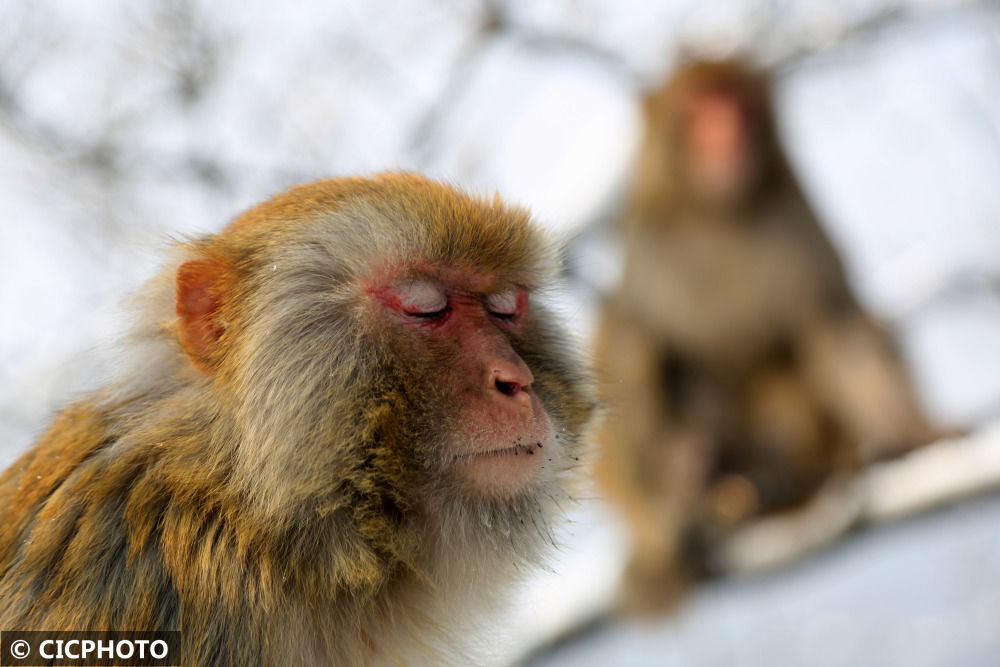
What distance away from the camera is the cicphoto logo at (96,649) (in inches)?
80.5

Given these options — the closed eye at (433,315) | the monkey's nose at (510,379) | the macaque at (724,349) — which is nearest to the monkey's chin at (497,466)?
the monkey's nose at (510,379)

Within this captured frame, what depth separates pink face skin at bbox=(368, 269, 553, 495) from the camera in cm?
224

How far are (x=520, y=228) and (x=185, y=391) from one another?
930mm

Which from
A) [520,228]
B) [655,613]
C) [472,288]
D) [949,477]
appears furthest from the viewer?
[655,613]

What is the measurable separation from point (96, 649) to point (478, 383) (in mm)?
961

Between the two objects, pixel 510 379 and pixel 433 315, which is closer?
pixel 510 379

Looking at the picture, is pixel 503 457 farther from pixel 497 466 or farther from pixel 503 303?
pixel 503 303

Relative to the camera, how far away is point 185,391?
2316 millimetres

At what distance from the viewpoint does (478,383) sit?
2.27 meters

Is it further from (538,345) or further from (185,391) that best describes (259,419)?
(538,345)

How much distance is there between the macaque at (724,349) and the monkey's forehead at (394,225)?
13.7ft

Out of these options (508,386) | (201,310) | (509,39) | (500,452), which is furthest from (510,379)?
(509,39)

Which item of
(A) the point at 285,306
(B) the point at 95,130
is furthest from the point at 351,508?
(B) the point at 95,130

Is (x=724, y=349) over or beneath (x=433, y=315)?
over
